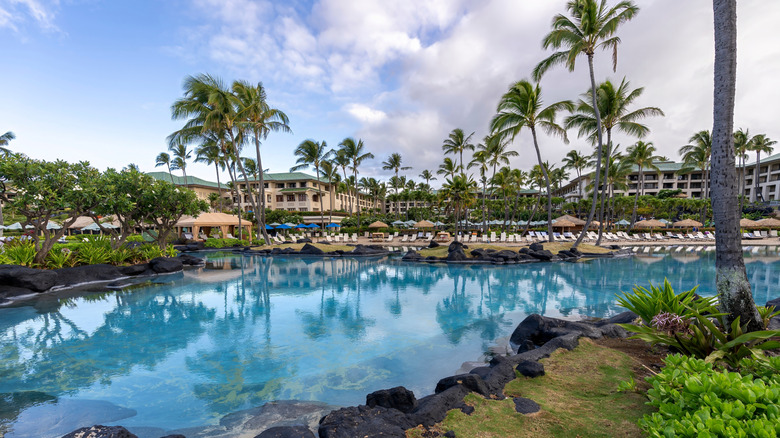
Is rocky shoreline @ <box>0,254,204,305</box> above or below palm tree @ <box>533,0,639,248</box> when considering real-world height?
below

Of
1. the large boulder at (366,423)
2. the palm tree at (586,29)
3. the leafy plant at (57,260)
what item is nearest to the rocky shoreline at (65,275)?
the leafy plant at (57,260)

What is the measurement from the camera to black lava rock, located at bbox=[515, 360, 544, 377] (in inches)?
165

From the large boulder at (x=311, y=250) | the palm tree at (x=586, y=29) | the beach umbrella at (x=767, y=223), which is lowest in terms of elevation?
the large boulder at (x=311, y=250)

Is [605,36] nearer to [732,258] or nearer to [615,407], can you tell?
[732,258]

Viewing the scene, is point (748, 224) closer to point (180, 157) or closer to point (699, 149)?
point (699, 149)

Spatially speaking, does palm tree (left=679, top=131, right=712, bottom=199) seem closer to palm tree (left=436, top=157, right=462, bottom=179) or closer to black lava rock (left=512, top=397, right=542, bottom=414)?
palm tree (left=436, top=157, right=462, bottom=179)

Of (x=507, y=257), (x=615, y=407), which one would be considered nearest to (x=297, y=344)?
(x=615, y=407)

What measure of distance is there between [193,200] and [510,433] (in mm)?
20284

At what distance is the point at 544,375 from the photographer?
165 inches

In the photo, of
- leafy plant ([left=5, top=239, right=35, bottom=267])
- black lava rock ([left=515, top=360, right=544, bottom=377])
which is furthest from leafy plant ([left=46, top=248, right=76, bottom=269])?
black lava rock ([left=515, top=360, right=544, bottom=377])

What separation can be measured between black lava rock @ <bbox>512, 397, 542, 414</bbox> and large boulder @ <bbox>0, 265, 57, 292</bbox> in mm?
15431

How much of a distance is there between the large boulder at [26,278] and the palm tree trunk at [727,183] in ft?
58.2

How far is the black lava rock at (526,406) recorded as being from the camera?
3.29 meters

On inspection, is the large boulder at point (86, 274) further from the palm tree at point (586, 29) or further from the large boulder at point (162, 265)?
the palm tree at point (586, 29)
